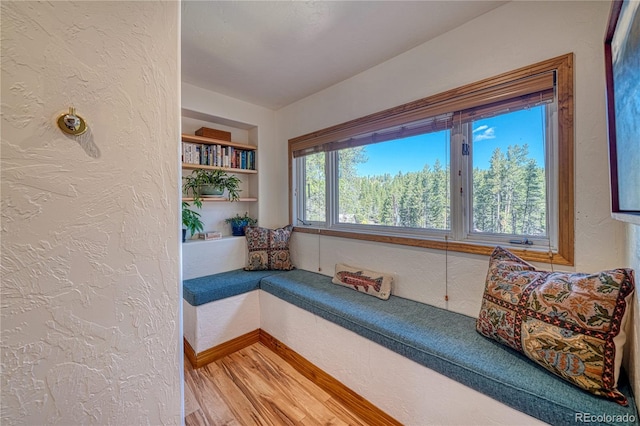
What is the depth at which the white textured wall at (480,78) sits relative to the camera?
125 centimetres

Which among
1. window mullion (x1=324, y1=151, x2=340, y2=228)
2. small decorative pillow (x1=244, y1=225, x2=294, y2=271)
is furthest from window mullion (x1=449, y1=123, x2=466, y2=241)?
small decorative pillow (x1=244, y1=225, x2=294, y2=271)

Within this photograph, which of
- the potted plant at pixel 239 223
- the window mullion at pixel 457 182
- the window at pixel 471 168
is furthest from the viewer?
the potted plant at pixel 239 223

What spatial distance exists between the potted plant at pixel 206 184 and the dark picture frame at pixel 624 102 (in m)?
2.61

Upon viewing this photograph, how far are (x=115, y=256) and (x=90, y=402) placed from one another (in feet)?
1.21

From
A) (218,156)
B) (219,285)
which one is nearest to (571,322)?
(219,285)

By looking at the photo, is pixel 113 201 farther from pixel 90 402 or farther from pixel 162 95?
pixel 90 402

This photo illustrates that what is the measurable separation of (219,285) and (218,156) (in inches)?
50.1

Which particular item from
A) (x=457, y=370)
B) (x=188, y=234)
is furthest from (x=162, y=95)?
(x=188, y=234)

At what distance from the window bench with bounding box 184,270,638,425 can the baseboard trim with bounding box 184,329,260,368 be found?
0.93ft

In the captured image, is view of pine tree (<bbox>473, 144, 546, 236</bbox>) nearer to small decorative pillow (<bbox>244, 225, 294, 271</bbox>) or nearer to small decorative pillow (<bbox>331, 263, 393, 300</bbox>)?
small decorative pillow (<bbox>331, 263, 393, 300</bbox>)

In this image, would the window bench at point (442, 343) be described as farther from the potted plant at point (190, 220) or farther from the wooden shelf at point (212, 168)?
the wooden shelf at point (212, 168)

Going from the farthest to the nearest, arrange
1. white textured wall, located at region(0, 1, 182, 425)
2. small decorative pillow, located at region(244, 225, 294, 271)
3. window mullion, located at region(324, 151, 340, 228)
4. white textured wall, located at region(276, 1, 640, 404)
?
small decorative pillow, located at region(244, 225, 294, 271), window mullion, located at region(324, 151, 340, 228), white textured wall, located at region(276, 1, 640, 404), white textured wall, located at region(0, 1, 182, 425)

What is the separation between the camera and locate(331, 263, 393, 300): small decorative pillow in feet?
6.39

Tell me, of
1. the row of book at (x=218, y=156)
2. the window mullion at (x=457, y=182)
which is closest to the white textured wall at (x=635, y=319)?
the window mullion at (x=457, y=182)
